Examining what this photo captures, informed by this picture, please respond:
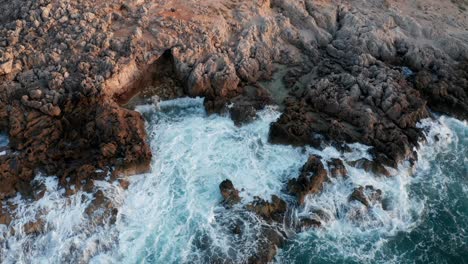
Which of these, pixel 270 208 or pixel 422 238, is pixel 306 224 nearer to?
pixel 270 208

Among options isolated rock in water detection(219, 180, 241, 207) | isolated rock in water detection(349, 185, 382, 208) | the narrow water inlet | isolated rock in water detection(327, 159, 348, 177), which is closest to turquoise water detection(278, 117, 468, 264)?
isolated rock in water detection(349, 185, 382, 208)

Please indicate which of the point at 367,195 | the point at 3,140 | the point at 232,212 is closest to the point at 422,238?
the point at 367,195

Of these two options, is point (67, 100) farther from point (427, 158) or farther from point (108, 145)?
point (427, 158)

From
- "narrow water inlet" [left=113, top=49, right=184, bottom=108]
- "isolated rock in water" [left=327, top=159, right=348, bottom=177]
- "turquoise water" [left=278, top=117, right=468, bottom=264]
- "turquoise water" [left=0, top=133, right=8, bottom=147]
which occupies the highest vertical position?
"narrow water inlet" [left=113, top=49, right=184, bottom=108]

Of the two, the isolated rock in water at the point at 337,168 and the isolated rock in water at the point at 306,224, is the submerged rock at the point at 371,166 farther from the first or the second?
the isolated rock in water at the point at 306,224

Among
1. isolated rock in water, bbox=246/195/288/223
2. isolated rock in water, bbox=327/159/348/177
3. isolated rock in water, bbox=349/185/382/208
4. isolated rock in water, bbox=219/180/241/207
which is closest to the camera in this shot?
isolated rock in water, bbox=246/195/288/223

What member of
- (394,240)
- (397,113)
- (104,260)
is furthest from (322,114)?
(104,260)

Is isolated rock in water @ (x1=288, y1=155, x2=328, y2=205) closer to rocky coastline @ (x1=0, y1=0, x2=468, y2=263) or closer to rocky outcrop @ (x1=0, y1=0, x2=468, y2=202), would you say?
rocky coastline @ (x1=0, y1=0, x2=468, y2=263)
